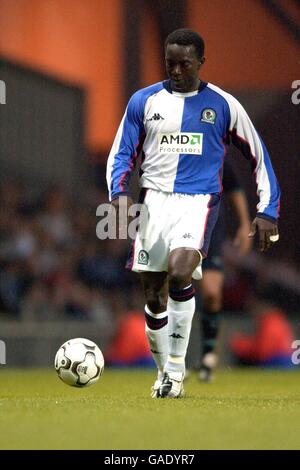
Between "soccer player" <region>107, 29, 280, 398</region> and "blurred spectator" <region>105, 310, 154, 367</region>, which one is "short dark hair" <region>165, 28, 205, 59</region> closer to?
"soccer player" <region>107, 29, 280, 398</region>

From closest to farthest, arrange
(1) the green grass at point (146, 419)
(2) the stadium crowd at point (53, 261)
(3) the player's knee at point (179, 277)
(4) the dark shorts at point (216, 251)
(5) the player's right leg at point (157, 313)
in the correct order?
(1) the green grass at point (146, 419)
(3) the player's knee at point (179, 277)
(5) the player's right leg at point (157, 313)
(4) the dark shorts at point (216, 251)
(2) the stadium crowd at point (53, 261)

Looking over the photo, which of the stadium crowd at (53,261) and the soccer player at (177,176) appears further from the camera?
the stadium crowd at (53,261)

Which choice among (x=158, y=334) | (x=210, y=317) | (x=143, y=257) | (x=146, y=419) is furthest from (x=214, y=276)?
(x=146, y=419)

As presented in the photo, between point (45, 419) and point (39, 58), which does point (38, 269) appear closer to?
point (39, 58)

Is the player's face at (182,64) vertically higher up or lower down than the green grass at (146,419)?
higher up

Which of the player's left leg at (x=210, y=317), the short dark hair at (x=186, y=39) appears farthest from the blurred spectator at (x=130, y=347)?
the short dark hair at (x=186, y=39)

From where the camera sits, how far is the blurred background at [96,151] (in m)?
12.1

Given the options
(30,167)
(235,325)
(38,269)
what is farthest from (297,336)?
(30,167)

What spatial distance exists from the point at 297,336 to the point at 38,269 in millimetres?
2485

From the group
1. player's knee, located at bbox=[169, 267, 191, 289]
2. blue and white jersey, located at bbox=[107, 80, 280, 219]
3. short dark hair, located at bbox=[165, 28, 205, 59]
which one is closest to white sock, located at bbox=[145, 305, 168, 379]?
player's knee, located at bbox=[169, 267, 191, 289]

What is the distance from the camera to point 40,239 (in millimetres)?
12734

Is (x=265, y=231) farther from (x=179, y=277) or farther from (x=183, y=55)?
(x=183, y=55)

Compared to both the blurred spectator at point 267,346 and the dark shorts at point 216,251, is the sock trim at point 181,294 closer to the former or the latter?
the dark shorts at point 216,251

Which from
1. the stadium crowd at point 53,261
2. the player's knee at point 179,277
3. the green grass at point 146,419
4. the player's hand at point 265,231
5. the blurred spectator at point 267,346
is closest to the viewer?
the green grass at point 146,419
